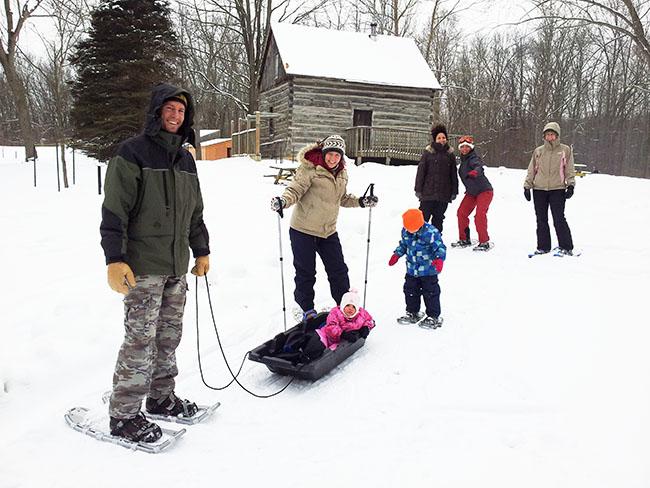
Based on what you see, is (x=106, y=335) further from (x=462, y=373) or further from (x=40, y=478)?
(x=462, y=373)

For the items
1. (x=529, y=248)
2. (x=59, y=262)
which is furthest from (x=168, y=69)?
(x=529, y=248)

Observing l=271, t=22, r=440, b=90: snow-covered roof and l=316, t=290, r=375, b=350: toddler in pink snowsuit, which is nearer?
l=316, t=290, r=375, b=350: toddler in pink snowsuit

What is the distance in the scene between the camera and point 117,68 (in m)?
16.0

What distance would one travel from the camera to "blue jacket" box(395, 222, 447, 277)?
4.39m

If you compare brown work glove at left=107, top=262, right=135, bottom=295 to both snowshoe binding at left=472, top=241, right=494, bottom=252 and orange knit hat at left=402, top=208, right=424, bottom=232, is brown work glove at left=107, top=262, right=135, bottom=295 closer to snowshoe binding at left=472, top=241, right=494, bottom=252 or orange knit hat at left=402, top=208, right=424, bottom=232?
orange knit hat at left=402, top=208, right=424, bottom=232

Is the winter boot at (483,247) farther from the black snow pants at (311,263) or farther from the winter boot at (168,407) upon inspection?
the winter boot at (168,407)

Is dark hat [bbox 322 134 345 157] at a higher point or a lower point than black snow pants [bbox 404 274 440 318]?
higher

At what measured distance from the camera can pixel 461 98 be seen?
103ft

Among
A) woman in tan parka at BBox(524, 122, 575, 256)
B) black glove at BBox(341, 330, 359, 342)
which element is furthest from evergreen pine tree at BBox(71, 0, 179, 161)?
black glove at BBox(341, 330, 359, 342)

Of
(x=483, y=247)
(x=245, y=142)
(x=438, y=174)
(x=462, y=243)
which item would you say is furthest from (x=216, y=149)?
(x=483, y=247)

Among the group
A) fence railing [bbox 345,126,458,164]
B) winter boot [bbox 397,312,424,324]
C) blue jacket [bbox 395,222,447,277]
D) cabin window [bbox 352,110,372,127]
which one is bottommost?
winter boot [bbox 397,312,424,324]

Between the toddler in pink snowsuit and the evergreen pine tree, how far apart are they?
47.9ft

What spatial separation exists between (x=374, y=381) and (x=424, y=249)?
4.77 ft

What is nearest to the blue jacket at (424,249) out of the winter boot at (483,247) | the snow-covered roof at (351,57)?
the winter boot at (483,247)
